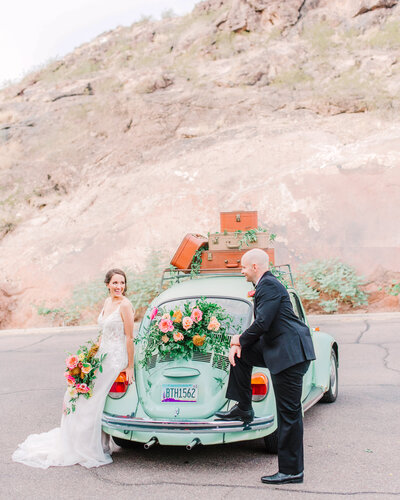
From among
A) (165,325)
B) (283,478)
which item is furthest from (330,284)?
(283,478)

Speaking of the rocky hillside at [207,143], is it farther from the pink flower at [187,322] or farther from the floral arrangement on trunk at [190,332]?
the pink flower at [187,322]

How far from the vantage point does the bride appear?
510 cm

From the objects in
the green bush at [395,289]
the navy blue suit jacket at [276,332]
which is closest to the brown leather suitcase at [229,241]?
the navy blue suit jacket at [276,332]

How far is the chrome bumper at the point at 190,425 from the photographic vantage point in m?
4.67

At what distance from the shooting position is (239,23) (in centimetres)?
3300

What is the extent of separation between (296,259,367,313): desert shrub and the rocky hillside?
2.47ft

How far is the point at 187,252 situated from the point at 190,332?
4.24 m

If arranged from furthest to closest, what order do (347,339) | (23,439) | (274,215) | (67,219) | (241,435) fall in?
(67,219) < (274,215) < (347,339) < (23,439) < (241,435)

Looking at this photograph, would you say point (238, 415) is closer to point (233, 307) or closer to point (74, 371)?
point (233, 307)

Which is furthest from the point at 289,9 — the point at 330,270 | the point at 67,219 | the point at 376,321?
the point at 376,321

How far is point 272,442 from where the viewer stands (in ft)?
16.6

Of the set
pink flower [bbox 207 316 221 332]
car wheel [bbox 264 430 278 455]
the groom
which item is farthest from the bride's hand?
car wheel [bbox 264 430 278 455]

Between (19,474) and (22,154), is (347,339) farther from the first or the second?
(22,154)

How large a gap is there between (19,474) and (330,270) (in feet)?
38.7
